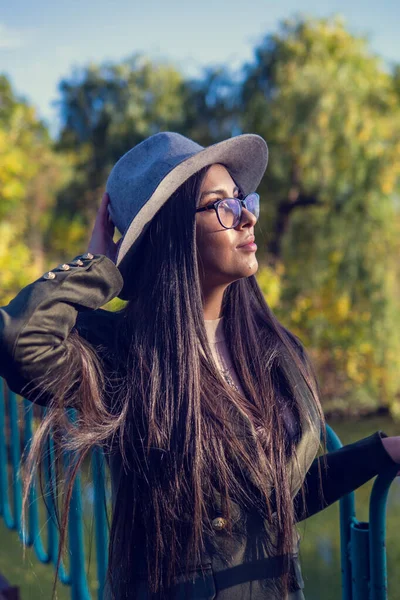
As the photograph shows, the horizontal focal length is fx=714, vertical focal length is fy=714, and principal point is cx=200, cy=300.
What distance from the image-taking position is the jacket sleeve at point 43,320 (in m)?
1.39

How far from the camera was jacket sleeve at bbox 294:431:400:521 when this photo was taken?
1501mm

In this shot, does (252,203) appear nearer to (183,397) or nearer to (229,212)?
(229,212)

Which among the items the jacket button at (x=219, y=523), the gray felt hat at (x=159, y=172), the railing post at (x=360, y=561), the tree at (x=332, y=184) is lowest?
the railing post at (x=360, y=561)

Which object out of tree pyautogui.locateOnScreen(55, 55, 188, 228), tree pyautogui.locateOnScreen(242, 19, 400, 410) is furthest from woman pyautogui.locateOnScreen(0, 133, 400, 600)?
tree pyautogui.locateOnScreen(55, 55, 188, 228)

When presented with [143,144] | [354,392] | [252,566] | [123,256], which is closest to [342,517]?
[252,566]

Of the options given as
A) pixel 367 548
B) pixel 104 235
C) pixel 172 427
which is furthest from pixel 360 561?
pixel 104 235

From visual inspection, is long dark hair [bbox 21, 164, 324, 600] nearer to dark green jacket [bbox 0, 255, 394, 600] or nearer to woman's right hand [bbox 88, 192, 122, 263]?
dark green jacket [bbox 0, 255, 394, 600]

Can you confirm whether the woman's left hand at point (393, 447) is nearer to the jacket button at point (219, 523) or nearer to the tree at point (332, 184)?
the jacket button at point (219, 523)

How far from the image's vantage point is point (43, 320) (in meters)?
1.42

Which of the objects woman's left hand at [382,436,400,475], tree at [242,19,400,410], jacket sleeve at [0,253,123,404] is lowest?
woman's left hand at [382,436,400,475]

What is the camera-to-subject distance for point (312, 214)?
29.7ft

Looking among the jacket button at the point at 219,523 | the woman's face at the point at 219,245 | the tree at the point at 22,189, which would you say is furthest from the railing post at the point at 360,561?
the tree at the point at 22,189

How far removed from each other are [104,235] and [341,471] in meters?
0.81

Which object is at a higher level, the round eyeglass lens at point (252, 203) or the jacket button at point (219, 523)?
the round eyeglass lens at point (252, 203)
